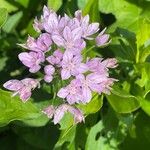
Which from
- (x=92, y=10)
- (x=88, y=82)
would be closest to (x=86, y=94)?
(x=88, y=82)

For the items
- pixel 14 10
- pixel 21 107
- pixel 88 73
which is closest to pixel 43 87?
pixel 21 107

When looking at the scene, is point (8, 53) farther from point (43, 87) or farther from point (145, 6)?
point (145, 6)

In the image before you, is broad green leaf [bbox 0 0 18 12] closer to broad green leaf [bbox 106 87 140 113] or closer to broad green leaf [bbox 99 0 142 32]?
A: broad green leaf [bbox 99 0 142 32]

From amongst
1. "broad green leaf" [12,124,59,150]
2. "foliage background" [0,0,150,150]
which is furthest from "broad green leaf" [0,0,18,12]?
"broad green leaf" [12,124,59,150]

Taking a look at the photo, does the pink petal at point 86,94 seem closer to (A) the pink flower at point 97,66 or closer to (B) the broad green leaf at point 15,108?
(A) the pink flower at point 97,66

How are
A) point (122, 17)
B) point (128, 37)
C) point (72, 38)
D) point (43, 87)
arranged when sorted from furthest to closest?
point (122, 17)
point (43, 87)
point (128, 37)
point (72, 38)

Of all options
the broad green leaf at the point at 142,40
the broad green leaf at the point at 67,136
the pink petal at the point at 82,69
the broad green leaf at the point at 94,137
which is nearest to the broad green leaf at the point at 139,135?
the broad green leaf at the point at 94,137
